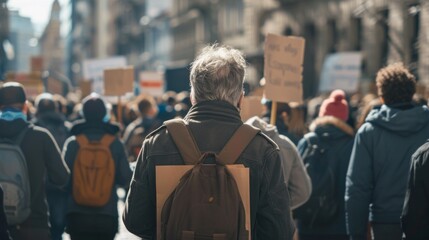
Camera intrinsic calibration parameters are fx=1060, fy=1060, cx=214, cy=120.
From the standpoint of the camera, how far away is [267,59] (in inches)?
348

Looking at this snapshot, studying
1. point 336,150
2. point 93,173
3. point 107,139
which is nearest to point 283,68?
point 336,150

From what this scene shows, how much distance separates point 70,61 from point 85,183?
454 ft

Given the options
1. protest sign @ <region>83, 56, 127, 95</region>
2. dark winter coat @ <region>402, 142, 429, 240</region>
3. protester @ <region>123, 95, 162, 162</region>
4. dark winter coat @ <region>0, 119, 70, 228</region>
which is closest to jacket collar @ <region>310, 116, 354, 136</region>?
dark winter coat @ <region>0, 119, 70, 228</region>

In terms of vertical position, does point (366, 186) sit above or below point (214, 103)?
below

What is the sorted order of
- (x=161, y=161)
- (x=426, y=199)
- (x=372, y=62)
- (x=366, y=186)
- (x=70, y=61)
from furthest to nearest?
(x=70, y=61), (x=372, y=62), (x=366, y=186), (x=426, y=199), (x=161, y=161)

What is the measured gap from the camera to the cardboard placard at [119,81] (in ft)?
42.0

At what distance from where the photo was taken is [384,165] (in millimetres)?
6828

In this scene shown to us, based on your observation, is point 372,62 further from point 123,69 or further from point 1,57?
point 123,69

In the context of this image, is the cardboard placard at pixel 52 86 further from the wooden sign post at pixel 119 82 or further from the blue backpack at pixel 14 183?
the blue backpack at pixel 14 183

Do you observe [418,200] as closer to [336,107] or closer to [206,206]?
[206,206]

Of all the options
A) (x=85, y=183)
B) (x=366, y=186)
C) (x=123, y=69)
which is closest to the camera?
(x=366, y=186)

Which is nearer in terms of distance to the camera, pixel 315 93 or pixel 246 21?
pixel 315 93

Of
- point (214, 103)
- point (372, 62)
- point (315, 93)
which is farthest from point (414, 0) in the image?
point (214, 103)

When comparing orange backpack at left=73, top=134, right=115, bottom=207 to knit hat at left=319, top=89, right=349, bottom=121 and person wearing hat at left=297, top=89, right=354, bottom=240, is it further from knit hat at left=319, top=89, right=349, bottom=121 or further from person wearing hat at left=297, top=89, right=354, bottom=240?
knit hat at left=319, top=89, right=349, bottom=121
